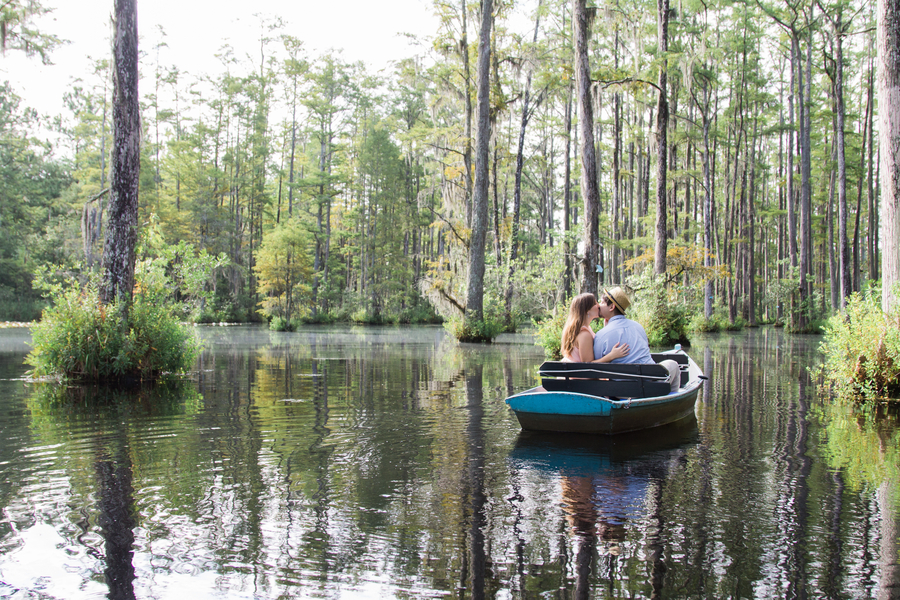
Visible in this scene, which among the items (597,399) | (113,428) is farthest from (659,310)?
(113,428)

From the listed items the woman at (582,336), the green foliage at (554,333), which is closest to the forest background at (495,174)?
the green foliage at (554,333)

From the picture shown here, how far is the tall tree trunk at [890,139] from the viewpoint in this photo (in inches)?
369

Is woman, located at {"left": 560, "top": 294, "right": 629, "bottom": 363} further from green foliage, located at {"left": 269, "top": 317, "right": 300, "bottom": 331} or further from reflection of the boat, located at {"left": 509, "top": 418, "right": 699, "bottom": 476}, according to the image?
green foliage, located at {"left": 269, "top": 317, "right": 300, "bottom": 331}

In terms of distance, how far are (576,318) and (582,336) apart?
0.78 feet

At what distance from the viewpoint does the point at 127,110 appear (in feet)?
34.4

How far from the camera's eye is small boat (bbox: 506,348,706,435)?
6.48 meters

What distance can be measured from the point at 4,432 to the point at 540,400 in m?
5.44

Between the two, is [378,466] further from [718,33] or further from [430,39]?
[718,33]

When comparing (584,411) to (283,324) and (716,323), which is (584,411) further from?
(716,323)

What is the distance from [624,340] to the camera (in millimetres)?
7242

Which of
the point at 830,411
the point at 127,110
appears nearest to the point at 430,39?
the point at 127,110

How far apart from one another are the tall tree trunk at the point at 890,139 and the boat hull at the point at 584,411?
15.6 feet

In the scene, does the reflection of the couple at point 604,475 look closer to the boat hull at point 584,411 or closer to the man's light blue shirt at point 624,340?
the boat hull at point 584,411

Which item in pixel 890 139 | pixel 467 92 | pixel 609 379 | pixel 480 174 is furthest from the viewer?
pixel 467 92
